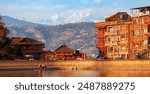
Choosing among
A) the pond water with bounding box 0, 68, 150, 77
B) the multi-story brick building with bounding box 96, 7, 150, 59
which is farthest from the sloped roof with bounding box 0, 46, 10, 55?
the multi-story brick building with bounding box 96, 7, 150, 59

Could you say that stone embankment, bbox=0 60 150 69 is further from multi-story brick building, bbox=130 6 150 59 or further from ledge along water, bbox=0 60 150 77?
multi-story brick building, bbox=130 6 150 59

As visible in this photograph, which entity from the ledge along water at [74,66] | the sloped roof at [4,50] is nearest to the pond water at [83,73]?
the ledge along water at [74,66]

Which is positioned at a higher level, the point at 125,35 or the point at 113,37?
the point at 125,35

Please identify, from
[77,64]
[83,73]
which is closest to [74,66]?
[77,64]

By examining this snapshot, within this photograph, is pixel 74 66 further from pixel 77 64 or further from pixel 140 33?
pixel 140 33

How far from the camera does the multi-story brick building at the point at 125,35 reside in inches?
4562

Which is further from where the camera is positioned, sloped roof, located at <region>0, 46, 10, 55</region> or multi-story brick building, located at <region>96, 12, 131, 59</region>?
multi-story brick building, located at <region>96, 12, 131, 59</region>

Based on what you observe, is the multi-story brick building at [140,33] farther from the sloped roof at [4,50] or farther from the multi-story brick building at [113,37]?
the sloped roof at [4,50]

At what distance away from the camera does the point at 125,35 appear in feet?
406

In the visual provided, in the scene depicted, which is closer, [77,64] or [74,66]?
→ [74,66]

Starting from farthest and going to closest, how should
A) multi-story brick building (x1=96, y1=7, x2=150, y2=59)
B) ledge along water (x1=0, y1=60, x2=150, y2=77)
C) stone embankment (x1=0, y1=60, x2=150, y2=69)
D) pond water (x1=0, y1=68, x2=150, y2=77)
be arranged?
multi-story brick building (x1=96, y1=7, x2=150, y2=59)
stone embankment (x1=0, y1=60, x2=150, y2=69)
ledge along water (x1=0, y1=60, x2=150, y2=77)
pond water (x1=0, y1=68, x2=150, y2=77)

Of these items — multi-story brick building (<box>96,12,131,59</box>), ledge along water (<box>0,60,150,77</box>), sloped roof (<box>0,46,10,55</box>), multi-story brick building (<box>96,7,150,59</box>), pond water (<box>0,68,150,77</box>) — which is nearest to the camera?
pond water (<box>0,68,150,77</box>)

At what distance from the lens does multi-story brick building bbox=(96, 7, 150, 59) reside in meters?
116

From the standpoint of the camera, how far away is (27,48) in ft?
465
